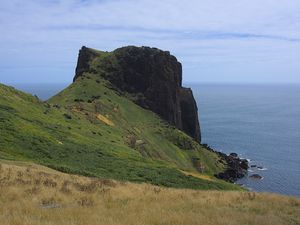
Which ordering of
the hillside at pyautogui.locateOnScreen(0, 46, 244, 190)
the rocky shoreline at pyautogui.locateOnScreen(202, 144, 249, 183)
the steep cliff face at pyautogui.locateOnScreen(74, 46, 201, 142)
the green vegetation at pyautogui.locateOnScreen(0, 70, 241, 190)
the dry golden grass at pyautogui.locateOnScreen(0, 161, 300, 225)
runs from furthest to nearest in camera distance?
the steep cliff face at pyautogui.locateOnScreen(74, 46, 201, 142) → the rocky shoreline at pyautogui.locateOnScreen(202, 144, 249, 183) → the hillside at pyautogui.locateOnScreen(0, 46, 244, 190) → the green vegetation at pyautogui.locateOnScreen(0, 70, 241, 190) → the dry golden grass at pyautogui.locateOnScreen(0, 161, 300, 225)

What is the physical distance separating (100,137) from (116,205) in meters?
60.3

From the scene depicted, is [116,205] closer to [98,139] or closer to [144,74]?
[98,139]

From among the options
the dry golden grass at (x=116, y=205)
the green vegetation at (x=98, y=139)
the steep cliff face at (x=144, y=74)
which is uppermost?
the steep cliff face at (x=144, y=74)

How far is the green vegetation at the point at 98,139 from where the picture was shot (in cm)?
4669

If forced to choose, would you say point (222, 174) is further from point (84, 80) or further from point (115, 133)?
point (84, 80)

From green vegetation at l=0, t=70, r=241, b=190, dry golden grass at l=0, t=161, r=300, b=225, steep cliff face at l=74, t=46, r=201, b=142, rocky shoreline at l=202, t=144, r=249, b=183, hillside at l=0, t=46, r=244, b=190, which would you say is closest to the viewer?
dry golden grass at l=0, t=161, r=300, b=225

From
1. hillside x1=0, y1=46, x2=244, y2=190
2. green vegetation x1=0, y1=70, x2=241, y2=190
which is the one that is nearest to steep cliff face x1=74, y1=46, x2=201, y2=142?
hillside x1=0, y1=46, x2=244, y2=190

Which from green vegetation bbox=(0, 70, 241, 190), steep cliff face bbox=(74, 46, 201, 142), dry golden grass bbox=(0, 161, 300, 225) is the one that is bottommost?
dry golden grass bbox=(0, 161, 300, 225)

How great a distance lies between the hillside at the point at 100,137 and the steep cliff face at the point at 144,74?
3.79 feet

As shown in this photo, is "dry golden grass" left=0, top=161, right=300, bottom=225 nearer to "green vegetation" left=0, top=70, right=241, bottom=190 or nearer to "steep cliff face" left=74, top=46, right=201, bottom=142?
"green vegetation" left=0, top=70, right=241, bottom=190

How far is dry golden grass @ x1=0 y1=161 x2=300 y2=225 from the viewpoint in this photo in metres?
15.3

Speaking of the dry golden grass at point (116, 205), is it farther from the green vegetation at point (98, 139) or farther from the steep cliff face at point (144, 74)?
the steep cliff face at point (144, 74)

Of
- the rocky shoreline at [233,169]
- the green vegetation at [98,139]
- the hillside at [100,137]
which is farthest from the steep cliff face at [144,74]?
the rocky shoreline at [233,169]

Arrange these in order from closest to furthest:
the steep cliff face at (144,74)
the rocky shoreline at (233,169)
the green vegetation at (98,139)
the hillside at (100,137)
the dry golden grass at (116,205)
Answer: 1. the dry golden grass at (116,205)
2. the green vegetation at (98,139)
3. the hillside at (100,137)
4. the rocky shoreline at (233,169)
5. the steep cliff face at (144,74)
